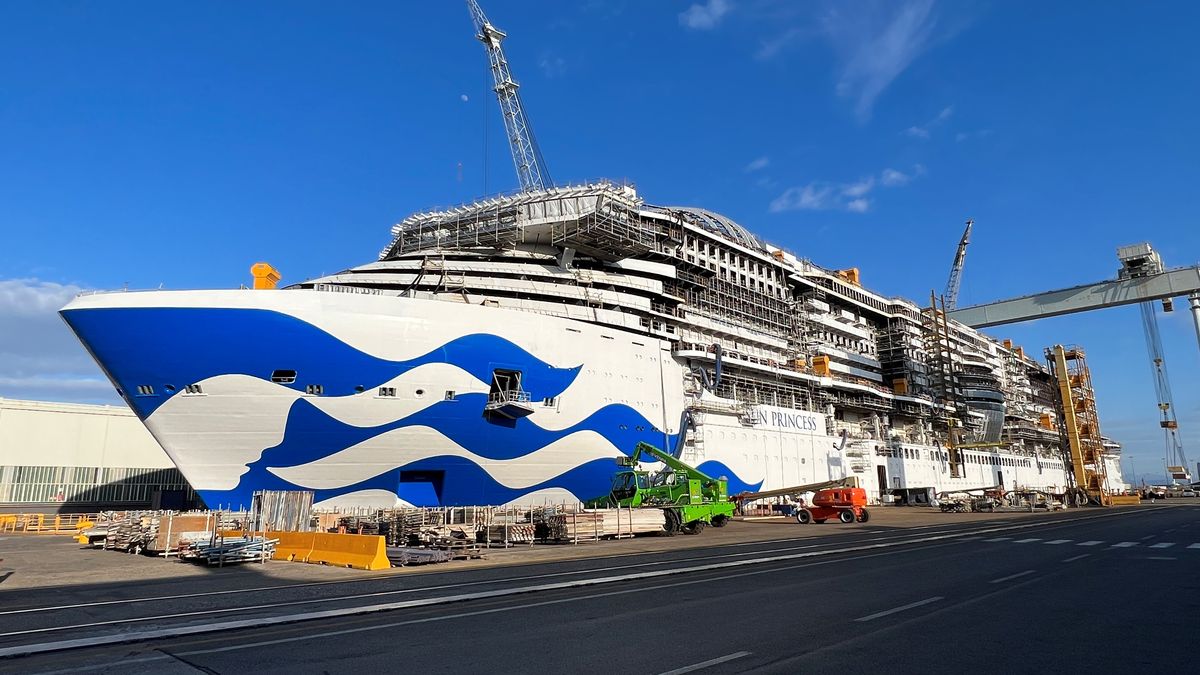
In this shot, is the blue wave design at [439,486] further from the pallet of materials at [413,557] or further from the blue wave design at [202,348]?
the pallet of materials at [413,557]

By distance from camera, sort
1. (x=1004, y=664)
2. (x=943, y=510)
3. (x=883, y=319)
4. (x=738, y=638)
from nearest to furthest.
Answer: (x=1004, y=664) → (x=738, y=638) → (x=943, y=510) → (x=883, y=319)

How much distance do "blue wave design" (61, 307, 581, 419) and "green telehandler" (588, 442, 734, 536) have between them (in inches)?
585

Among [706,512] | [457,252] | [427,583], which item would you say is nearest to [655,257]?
[457,252]

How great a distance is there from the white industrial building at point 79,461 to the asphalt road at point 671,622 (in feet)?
161

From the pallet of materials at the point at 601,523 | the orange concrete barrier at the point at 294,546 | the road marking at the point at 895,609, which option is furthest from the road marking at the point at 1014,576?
the orange concrete barrier at the point at 294,546

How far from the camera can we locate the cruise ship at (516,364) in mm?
25062

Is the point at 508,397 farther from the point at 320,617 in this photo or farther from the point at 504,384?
the point at 320,617

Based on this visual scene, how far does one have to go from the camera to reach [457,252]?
37250 millimetres

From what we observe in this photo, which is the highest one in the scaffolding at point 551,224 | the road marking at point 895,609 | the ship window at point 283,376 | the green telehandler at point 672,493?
the scaffolding at point 551,224

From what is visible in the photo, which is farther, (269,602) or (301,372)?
(301,372)

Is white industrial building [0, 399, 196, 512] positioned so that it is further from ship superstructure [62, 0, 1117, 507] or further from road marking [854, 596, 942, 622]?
road marking [854, 596, 942, 622]

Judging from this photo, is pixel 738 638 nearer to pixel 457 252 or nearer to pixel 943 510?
pixel 457 252

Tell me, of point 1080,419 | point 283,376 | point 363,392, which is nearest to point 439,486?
point 363,392

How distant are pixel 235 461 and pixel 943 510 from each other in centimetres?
5335
